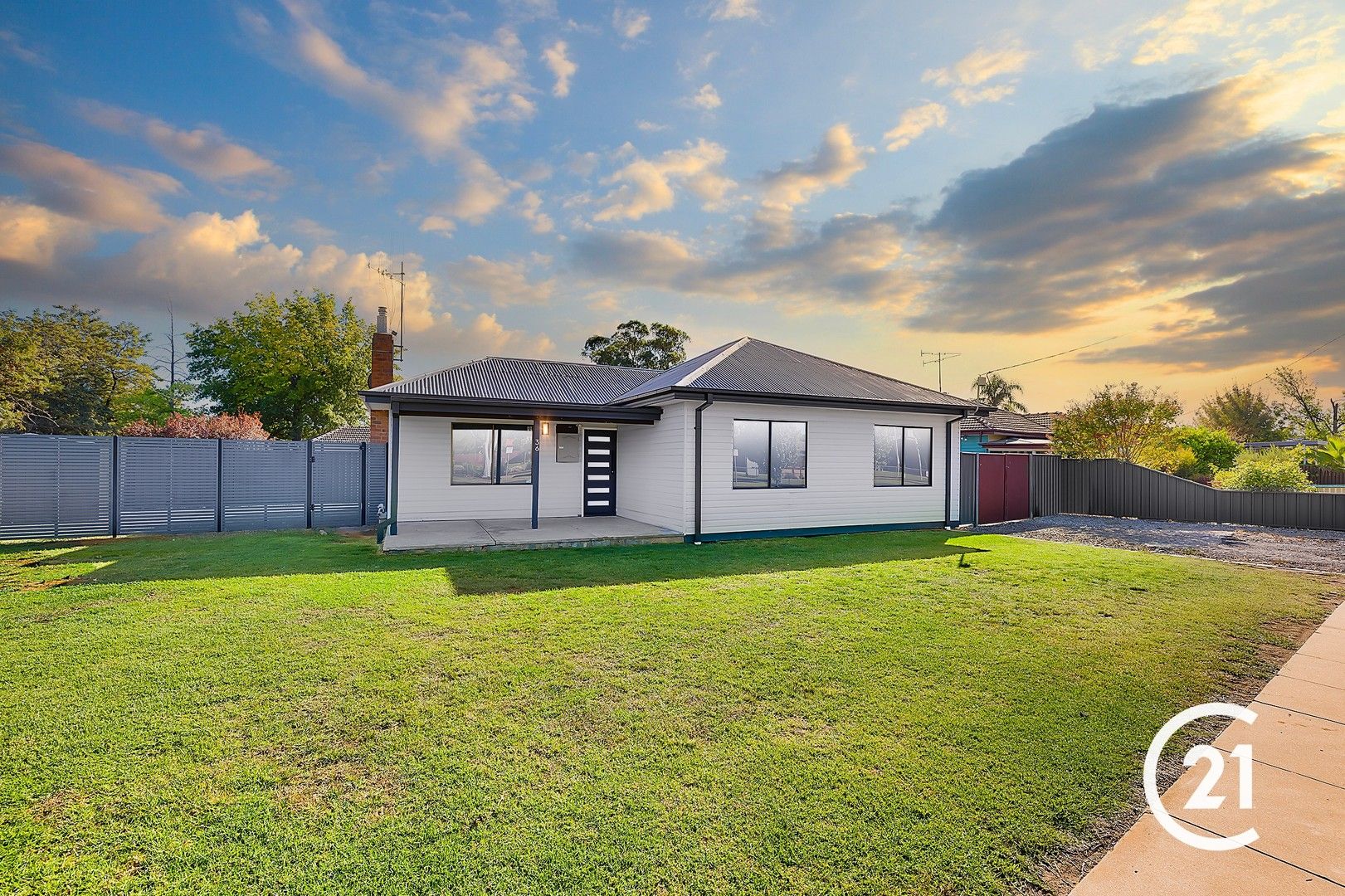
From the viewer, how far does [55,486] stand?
31.6 ft

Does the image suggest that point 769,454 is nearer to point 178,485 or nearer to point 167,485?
point 178,485

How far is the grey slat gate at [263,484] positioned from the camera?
10953mm

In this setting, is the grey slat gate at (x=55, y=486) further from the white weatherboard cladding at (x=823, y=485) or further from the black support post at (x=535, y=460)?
the white weatherboard cladding at (x=823, y=485)

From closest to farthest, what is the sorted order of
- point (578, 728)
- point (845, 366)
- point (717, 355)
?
point (578, 728) < point (717, 355) < point (845, 366)

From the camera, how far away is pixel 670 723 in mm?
3123

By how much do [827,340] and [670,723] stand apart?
17.4m

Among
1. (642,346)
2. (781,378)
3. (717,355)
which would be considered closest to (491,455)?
(717,355)

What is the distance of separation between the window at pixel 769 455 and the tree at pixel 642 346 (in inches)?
912

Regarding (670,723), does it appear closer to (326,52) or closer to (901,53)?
(901,53)

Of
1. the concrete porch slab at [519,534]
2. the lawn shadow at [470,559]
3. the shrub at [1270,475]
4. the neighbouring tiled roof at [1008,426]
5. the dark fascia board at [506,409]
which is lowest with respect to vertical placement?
the lawn shadow at [470,559]

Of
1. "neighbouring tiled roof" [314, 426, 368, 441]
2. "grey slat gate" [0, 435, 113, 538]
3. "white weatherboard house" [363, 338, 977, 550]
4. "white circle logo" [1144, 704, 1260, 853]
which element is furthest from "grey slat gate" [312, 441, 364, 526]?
"white circle logo" [1144, 704, 1260, 853]

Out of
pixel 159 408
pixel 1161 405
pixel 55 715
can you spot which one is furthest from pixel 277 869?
pixel 159 408

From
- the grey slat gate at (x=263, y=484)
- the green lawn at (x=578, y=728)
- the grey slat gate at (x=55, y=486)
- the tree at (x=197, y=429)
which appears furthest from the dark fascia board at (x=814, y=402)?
the tree at (x=197, y=429)

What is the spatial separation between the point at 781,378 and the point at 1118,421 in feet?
39.6
